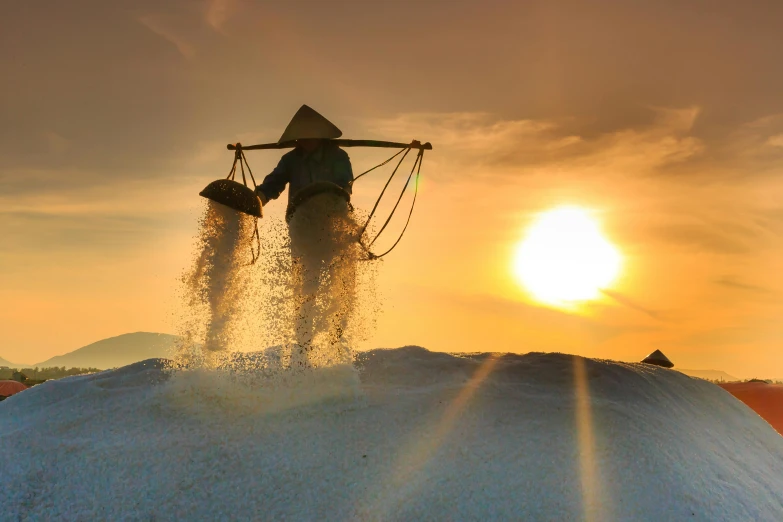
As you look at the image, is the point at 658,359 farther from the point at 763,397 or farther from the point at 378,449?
the point at 378,449

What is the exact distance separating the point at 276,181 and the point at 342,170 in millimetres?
669

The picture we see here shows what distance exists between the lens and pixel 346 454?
4.25 metres

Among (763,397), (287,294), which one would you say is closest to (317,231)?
(287,294)

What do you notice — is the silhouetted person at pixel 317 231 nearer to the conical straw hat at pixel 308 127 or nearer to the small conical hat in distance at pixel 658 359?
the conical straw hat at pixel 308 127

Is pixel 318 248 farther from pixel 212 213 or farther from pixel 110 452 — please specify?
pixel 110 452

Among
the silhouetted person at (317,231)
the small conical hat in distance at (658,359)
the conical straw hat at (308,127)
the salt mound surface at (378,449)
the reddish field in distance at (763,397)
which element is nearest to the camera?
the salt mound surface at (378,449)

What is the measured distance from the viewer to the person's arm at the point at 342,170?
6.35m

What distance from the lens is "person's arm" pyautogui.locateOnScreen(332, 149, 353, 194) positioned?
6.35 m

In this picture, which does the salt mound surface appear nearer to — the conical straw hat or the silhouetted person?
the silhouetted person

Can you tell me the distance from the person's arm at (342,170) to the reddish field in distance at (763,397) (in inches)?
307

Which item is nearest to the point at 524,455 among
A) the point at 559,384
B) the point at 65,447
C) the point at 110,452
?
the point at 559,384

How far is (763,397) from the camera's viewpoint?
11641mm

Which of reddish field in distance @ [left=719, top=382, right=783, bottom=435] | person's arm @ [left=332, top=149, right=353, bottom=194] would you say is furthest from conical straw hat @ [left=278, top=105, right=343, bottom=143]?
reddish field in distance @ [left=719, top=382, right=783, bottom=435]

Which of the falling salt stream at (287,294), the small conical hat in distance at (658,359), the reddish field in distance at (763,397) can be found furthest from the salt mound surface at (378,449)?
the small conical hat in distance at (658,359)
